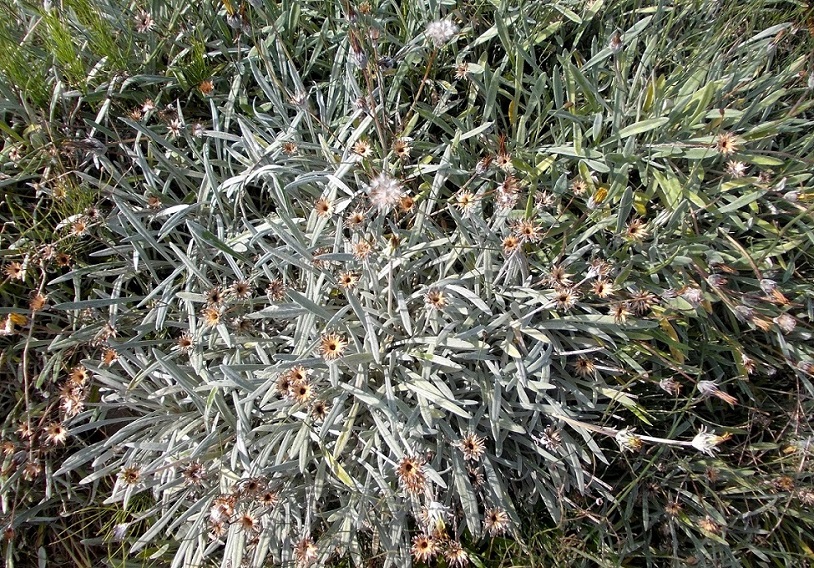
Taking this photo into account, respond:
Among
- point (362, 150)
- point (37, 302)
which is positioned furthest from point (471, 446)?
point (37, 302)

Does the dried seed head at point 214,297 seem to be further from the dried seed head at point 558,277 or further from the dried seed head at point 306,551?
the dried seed head at point 558,277

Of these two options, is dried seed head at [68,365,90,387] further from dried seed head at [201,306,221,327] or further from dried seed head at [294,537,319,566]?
dried seed head at [294,537,319,566]

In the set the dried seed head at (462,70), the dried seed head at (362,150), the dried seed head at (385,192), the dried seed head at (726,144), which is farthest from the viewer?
the dried seed head at (462,70)

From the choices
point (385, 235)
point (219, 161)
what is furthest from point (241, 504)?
point (219, 161)

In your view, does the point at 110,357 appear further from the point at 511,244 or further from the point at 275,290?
the point at 511,244

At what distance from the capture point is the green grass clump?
2266mm

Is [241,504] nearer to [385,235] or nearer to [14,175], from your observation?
[385,235]

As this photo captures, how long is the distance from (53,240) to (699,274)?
2.73 m

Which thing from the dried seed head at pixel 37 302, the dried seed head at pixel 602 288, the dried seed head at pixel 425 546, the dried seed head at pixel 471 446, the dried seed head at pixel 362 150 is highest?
the dried seed head at pixel 362 150

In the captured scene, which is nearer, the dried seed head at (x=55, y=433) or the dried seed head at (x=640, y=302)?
the dried seed head at (x=640, y=302)

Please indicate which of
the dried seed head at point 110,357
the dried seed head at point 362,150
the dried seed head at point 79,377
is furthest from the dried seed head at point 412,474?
the dried seed head at point 79,377

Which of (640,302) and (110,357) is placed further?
(110,357)

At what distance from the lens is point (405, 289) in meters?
2.48

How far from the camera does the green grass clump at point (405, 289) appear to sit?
2266 mm
